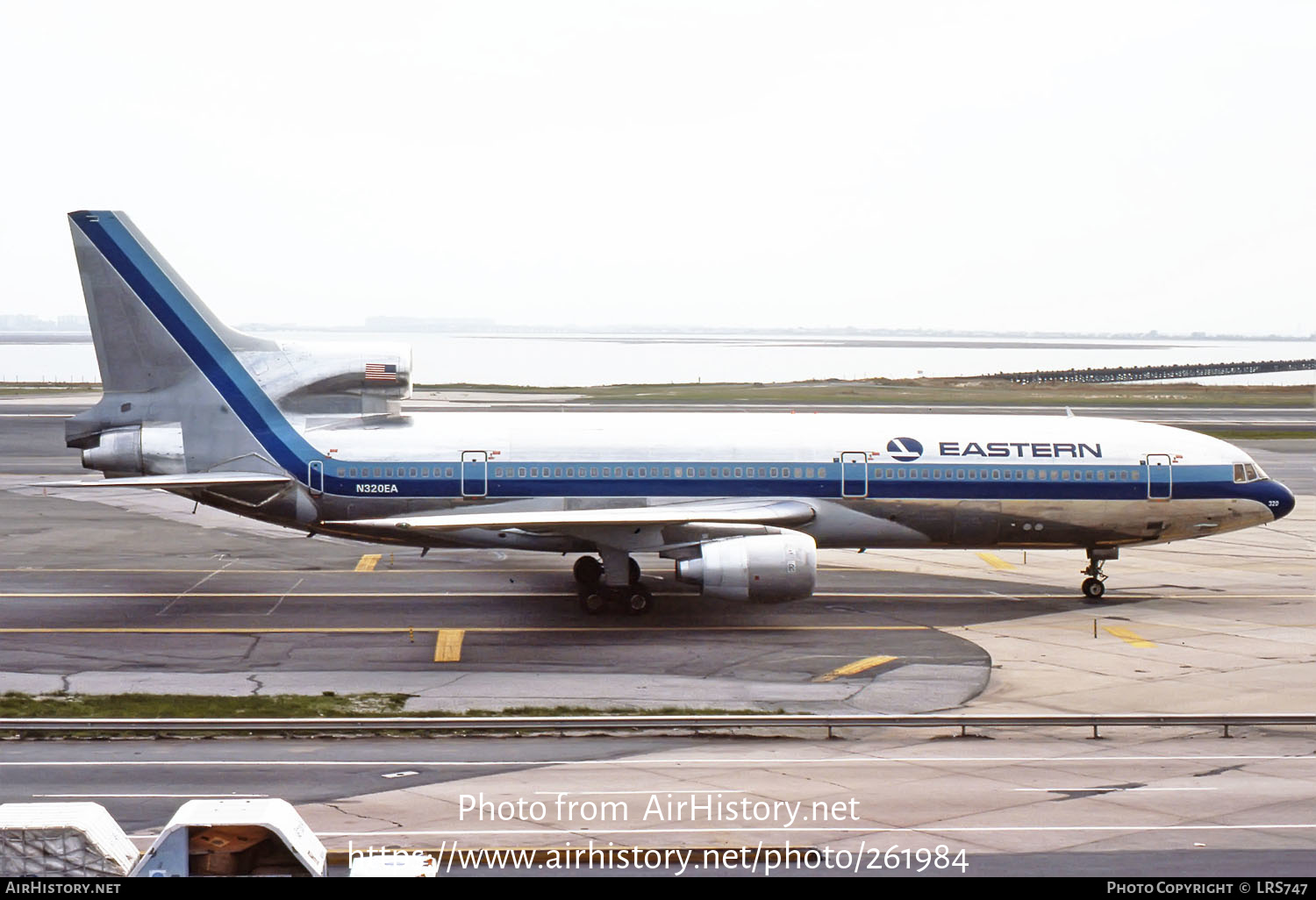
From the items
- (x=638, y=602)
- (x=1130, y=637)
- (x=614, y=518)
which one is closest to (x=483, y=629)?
(x=638, y=602)

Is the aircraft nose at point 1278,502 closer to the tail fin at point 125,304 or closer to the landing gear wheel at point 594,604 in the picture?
the landing gear wheel at point 594,604

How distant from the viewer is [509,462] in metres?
30.5

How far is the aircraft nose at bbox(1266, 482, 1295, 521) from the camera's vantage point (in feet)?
109

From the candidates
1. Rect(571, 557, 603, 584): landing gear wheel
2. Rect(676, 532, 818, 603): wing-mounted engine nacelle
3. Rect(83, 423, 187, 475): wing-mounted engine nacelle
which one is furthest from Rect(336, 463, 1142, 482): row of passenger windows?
Rect(83, 423, 187, 475): wing-mounted engine nacelle

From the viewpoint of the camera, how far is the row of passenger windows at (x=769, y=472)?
30.4 m

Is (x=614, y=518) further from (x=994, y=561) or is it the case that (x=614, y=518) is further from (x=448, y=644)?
(x=994, y=561)

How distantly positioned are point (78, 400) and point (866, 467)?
76.4 m

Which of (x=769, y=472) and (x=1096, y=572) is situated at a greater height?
(x=769, y=472)

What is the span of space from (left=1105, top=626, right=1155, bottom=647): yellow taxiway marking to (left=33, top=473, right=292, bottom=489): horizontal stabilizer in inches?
769

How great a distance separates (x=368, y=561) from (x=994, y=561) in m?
18.6

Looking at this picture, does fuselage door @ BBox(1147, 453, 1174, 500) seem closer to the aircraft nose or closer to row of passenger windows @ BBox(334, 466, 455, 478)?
the aircraft nose

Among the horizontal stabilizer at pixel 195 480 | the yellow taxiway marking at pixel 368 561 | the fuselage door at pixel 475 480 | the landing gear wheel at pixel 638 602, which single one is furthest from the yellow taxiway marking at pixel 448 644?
the yellow taxiway marking at pixel 368 561
